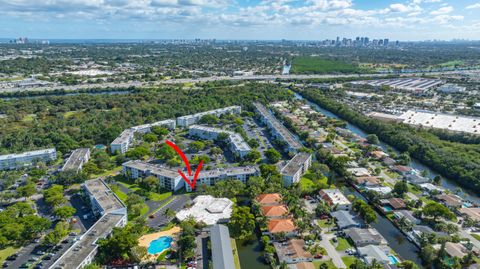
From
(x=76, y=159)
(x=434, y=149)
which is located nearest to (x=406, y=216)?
(x=434, y=149)

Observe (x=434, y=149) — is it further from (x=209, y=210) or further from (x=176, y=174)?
(x=176, y=174)

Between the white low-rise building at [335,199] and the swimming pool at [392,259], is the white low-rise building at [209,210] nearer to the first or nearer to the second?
the white low-rise building at [335,199]

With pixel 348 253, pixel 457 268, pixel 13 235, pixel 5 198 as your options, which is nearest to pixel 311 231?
pixel 348 253

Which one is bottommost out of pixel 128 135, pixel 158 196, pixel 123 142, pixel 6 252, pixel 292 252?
pixel 6 252

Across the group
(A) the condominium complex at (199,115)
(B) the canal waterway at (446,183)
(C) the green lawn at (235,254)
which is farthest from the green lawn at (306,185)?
(A) the condominium complex at (199,115)

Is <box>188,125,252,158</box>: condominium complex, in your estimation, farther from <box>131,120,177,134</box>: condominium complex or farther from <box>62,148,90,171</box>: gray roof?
<box>62,148,90,171</box>: gray roof

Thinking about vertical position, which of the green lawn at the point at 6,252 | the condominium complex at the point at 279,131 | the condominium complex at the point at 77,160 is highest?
the condominium complex at the point at 279,131
